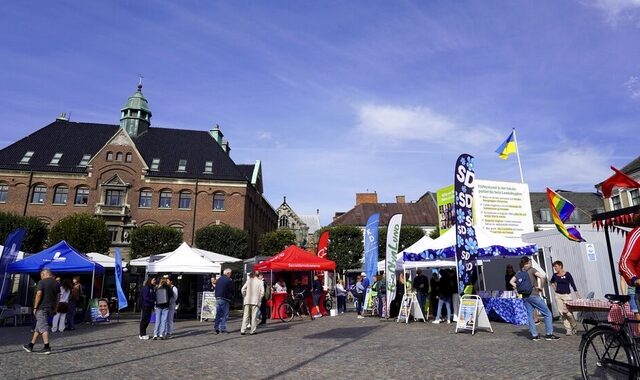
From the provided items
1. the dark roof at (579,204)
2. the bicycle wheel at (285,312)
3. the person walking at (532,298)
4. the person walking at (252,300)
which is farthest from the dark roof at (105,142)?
the dark roof at (579,204)

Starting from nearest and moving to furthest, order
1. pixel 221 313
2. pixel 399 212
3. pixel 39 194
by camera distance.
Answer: pixel 221 313 < pixel 39 194 < pixel 399 212

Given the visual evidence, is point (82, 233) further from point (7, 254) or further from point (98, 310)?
Answer: point (7, 254)

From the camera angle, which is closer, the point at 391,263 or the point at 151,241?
the point at 391,263

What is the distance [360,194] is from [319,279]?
142 feet

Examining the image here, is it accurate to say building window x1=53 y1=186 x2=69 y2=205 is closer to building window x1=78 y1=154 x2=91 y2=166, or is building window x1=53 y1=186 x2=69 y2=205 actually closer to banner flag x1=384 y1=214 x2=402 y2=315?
building window x1=78 y1=154 x2=91 y2=166

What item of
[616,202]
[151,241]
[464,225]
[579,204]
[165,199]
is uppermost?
[579,204]

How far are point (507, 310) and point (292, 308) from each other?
8.60m

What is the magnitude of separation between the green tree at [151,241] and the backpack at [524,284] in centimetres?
3156

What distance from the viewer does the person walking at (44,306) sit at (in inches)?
337

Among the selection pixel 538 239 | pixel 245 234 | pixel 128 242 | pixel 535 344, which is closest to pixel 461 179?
pixel 535 344

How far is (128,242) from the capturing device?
38969 millimetres

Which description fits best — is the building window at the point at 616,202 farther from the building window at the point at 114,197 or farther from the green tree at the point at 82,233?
the building window at the point at 114,197

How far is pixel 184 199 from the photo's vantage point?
137 ft

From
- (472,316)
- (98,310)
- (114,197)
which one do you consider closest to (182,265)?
(98,310)
